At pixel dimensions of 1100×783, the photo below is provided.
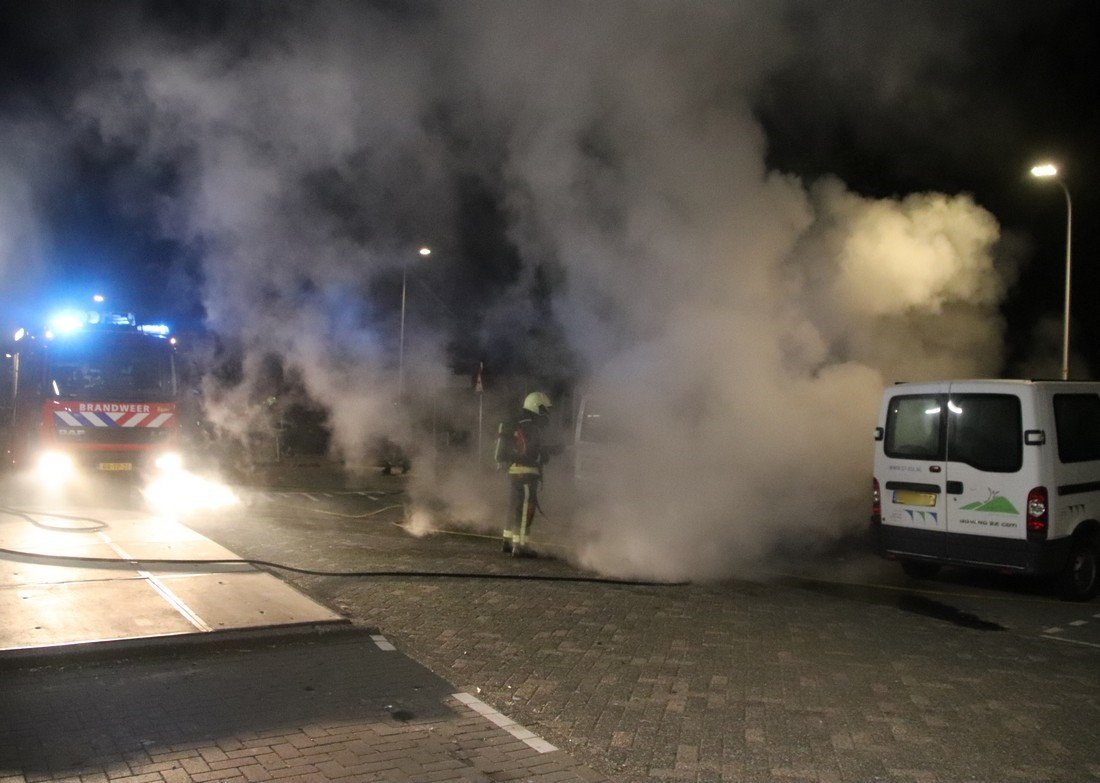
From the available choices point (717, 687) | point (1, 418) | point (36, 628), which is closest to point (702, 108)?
point (717, 687)

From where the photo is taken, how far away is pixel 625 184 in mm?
9117

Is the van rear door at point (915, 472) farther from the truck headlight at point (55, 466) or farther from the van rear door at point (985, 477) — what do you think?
the truck headlight at point (55, 466)

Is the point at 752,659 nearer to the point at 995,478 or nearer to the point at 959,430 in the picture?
the point at 995,478

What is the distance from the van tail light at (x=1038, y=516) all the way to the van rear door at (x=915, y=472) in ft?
2.55

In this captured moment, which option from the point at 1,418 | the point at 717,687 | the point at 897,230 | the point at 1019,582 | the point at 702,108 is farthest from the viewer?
the point at 1,418

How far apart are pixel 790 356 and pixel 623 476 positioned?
2238mm

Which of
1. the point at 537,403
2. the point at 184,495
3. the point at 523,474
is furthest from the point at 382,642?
the point at 184,495

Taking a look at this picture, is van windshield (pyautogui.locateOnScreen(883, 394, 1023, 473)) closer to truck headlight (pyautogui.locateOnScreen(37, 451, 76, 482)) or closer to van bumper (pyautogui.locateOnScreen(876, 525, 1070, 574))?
van bumper (pyautogui.locateOnScreen(876, 525, 1070, 574))

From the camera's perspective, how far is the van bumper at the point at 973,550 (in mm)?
8008

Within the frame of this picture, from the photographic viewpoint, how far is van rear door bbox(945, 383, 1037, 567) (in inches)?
321

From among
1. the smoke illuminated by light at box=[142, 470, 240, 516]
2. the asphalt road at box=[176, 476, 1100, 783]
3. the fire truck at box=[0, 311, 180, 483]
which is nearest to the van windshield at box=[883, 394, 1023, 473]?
the asphalt road at box=[176, 476, 1100, 783]

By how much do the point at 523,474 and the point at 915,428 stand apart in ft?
13.3

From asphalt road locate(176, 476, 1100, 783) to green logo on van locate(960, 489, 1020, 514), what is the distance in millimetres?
862

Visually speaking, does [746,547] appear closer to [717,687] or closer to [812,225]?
[812,225]
